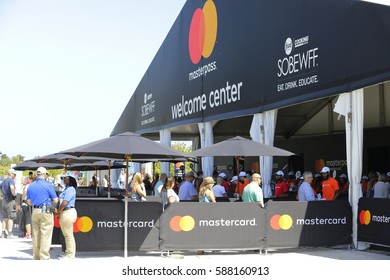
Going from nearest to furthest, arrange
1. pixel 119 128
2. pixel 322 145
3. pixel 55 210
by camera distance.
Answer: pixel 55 210 → pixel 322 145 → pixel 119 128

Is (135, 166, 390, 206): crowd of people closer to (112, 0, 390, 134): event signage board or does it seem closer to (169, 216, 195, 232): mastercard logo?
(169, 216, 195, 232): mastercard logo

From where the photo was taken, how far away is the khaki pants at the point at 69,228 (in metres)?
12.1

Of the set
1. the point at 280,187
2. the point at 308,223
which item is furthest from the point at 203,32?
the point at 308,223

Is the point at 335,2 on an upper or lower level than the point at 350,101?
upper

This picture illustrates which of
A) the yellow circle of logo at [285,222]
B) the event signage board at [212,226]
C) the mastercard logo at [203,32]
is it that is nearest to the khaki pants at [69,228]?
the event signage board at [212,226]

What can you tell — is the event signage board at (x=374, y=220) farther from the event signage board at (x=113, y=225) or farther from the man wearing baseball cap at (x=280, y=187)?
the man wearing baseball cap at (x=280, y=187)

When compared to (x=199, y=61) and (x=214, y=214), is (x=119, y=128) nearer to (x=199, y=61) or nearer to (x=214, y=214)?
(x=199, y=61)

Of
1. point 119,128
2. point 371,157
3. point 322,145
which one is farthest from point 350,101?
point 119,128

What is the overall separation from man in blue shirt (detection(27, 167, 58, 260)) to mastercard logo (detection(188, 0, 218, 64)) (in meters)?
11.1

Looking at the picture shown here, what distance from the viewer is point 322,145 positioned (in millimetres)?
25531

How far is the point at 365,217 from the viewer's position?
13398 mm

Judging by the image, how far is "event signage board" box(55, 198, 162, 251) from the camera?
41.7 ft

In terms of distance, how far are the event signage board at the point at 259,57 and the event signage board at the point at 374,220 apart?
2.44 m

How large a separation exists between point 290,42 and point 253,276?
26.7 feet
